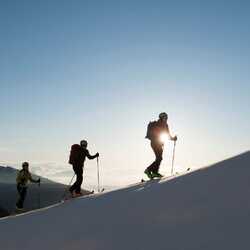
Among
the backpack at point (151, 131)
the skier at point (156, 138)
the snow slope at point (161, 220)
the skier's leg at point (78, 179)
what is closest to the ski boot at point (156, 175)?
the skier at point (156, 138)

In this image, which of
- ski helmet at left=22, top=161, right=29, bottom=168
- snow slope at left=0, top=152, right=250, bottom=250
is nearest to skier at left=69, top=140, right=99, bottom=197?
ski helmet at left=22, top=161, right=29, bottom=168

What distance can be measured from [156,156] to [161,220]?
8.53 meters

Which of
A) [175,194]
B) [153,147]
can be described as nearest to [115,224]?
[175,194]

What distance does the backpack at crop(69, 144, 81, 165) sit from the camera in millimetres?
18359

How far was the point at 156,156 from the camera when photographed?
56.2 feet

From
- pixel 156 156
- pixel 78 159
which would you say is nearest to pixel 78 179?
pixel 78 159

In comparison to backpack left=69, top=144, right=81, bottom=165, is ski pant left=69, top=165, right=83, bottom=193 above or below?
below

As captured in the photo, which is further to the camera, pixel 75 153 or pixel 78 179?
pixel 78 179

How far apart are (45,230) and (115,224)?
A: 1.92 m

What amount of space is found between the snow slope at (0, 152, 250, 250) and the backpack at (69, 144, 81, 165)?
5.53m

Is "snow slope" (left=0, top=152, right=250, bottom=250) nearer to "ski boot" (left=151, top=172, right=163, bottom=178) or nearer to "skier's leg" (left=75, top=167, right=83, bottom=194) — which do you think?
"ski boot" (left=151, top=172, right=163, bottom=178)

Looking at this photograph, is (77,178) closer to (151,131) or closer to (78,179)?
(78,179)

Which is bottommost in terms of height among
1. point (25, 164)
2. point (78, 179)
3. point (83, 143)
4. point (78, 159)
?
point (78, 179)

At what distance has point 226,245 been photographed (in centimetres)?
670
